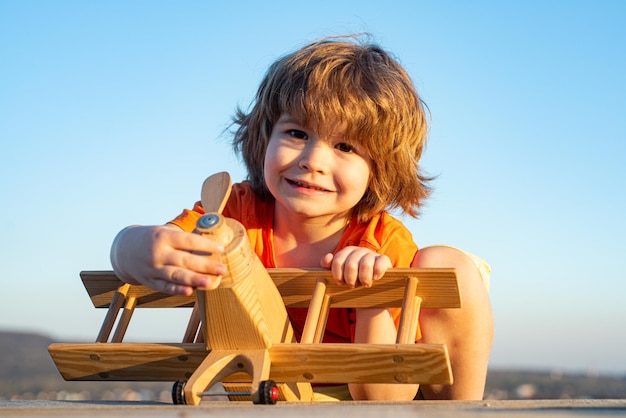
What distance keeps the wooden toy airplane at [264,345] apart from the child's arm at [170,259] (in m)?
0.06

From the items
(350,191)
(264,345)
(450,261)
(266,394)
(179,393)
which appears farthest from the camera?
→ (350,191)

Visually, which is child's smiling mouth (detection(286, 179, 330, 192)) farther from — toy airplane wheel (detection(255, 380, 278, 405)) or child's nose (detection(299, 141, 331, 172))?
toy airplane wheel (detection(255, 380, 278, 405))

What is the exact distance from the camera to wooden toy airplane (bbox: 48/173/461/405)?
2.59 meters

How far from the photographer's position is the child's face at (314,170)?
3811 millimetres

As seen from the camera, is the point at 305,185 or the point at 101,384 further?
the point at 101,384

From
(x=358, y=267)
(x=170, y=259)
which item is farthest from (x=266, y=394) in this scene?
(x=358, y=267)

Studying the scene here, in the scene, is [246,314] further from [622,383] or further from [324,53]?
[622,383]

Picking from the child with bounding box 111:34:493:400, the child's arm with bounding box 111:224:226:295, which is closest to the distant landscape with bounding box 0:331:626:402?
the child with bounding box 111:34:493:400

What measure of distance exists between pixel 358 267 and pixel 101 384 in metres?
10.0

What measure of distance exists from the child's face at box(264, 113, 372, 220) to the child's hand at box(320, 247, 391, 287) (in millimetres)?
767

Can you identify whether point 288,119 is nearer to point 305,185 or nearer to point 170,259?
point 305,185

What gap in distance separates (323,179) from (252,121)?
87 centimetres

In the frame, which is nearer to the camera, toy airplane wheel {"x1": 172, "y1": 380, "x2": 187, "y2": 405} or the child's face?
toy airplane wheel {"x1": 172, "y1": 380, "x2": 187, "y2": 405}

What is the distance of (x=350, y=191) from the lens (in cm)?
392
